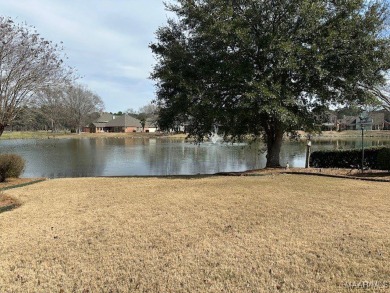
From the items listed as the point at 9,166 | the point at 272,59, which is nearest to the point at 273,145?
the point at 272,59

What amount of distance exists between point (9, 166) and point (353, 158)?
13.4m

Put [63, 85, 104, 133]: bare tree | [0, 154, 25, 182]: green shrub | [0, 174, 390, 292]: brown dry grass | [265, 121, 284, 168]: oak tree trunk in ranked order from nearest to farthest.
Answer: [0, 174, 390, 292]: brown dry grass → [0, 154, 25, 182]: green shrub → [265, 121, 284, 168]: oak tree trunk → [63, 85, 104, 133]: bare tree

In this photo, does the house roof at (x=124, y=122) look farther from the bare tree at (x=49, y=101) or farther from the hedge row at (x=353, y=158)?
the hedge row at (x=353, y=158)

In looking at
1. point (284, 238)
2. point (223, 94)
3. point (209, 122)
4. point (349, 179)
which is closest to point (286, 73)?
point (223, 94)

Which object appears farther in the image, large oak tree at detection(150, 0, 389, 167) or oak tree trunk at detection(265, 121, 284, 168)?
oak tree trunk at detection(265, 121, 284, 168)

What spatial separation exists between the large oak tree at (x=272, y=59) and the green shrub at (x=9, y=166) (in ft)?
18.7

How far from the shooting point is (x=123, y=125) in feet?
307

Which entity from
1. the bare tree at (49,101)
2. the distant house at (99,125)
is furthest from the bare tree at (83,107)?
the bare tree at (49,101)

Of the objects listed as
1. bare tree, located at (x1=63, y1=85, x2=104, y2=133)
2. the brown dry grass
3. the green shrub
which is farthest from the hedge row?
bare tree, located at (x1=63, y1=85, x2=104, y2=133)

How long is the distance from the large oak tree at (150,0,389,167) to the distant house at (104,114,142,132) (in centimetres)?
8265

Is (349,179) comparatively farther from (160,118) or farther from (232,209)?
(160,118)

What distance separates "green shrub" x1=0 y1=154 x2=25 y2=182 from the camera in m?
11.7

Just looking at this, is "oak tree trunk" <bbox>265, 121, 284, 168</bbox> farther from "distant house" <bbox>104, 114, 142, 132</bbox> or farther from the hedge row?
"distant house" <bbox>104, 114, 142, 132</bbox>

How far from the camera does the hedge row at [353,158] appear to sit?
469 inches
